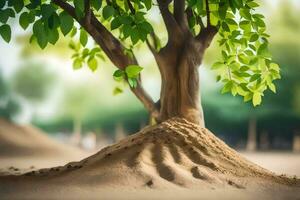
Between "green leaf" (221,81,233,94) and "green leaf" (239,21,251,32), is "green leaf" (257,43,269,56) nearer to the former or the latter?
"green leaf" (239,21,251,32)

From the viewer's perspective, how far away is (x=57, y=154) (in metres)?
10.7

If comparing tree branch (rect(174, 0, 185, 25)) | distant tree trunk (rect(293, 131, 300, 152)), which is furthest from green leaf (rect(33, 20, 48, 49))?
distant tree trunk (rect(293, 131, 300, 152))

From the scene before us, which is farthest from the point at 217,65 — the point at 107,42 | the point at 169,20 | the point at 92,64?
the point at 92,64

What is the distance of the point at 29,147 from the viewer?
36.3ft

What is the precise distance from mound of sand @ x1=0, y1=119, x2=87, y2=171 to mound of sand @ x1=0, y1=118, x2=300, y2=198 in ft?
16.3

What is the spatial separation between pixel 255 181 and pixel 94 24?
2.20 meters

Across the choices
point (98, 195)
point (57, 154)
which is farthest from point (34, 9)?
point (57, 154)

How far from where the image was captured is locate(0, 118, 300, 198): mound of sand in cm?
386

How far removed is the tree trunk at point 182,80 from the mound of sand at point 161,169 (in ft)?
0.58

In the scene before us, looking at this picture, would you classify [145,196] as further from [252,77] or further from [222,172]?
[252,77]

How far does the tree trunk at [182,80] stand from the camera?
518 centimetres

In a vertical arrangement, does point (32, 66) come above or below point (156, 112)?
above

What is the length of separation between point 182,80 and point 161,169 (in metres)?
1.32

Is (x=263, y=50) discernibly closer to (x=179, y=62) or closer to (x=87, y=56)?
(x=179, y=62)
